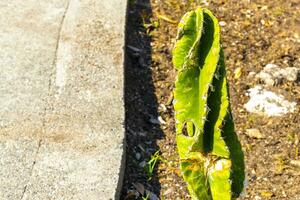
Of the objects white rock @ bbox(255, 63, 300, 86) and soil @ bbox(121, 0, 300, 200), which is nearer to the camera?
soil @ bbox(121, 0, 300, 200)

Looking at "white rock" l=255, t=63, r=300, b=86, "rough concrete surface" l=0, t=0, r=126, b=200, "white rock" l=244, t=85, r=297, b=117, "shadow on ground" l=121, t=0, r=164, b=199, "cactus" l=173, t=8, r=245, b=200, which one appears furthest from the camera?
"white rock" l=255, t=63, r=300, b=86

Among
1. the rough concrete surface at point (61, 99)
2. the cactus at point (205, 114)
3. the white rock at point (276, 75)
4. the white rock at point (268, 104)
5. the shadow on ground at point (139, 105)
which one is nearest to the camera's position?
the cactus at point (205, 114)

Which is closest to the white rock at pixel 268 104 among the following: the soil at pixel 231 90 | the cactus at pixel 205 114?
the soil at pixel 231 90

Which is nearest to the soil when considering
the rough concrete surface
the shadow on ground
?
the shadow on ground

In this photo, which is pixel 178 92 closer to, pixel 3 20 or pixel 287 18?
pixel 3 20

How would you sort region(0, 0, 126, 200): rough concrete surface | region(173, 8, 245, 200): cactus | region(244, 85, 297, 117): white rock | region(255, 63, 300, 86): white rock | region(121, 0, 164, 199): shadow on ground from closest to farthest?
region(173, 8, 245, 200): cactus, region(0, 0, 126, 200): rough concrete surface, region(121, 0, 164, 199): shadow on ground, region(244, 85, 297, 117): white rock, region(255, 63, 300, 86): white rock

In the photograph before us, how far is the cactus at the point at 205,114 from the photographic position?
2.63 m

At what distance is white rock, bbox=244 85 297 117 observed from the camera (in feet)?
14.9

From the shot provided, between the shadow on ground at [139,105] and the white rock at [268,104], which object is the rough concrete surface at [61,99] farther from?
the white rock at [268,104]

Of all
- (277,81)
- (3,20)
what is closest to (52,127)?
(3,20)

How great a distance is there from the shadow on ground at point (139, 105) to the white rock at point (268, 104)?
62cm

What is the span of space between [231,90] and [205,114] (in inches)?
85.8

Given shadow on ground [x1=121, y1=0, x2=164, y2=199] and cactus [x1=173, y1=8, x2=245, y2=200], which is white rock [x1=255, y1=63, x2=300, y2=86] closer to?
shadow on ground [x1=121, y1=0, x2=164, y2=199]

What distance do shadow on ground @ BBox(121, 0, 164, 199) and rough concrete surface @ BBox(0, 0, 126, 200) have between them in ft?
0.54
